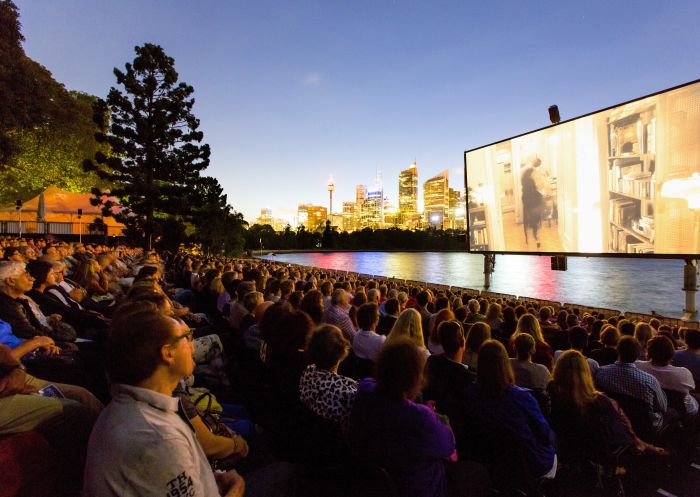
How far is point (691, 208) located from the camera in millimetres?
12992

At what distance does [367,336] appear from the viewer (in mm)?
4094

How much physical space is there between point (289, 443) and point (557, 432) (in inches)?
75.2

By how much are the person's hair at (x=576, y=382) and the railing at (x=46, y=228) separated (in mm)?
28736

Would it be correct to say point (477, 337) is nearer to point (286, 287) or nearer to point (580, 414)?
point (580, 414)

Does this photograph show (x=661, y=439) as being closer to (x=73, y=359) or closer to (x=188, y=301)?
(x=73, y=359)

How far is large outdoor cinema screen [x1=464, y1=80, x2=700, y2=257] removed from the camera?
1315 cm

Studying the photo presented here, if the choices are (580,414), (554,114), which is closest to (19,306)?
(580,414)

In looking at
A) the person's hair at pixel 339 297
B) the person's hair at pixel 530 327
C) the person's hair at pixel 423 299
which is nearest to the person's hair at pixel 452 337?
the person's hair at pixel 530 327

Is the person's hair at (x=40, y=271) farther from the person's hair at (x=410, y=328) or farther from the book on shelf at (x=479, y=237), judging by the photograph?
the book on shelf at (x=479, y=237)

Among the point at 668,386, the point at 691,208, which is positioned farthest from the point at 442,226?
the point at 668,386

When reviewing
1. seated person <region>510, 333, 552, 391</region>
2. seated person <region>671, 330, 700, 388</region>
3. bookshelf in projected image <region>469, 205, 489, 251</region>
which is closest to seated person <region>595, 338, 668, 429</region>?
seated person <region>510, 333, 552, 391</region>

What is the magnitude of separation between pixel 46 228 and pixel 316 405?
33.7 m

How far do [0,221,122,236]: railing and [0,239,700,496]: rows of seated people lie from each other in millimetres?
27058

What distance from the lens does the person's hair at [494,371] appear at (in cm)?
250
